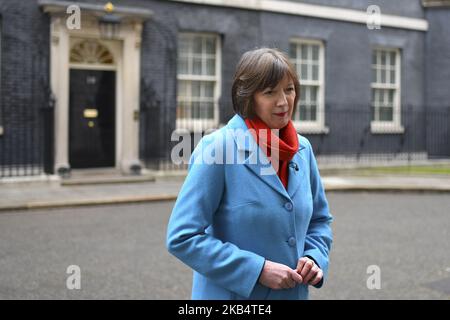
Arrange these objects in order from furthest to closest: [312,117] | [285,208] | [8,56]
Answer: [312,117] < [8,56] < [285,208]

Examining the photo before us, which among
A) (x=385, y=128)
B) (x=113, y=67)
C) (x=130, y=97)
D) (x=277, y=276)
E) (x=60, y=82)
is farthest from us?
(x=385, y=128)

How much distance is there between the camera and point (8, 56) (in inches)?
514

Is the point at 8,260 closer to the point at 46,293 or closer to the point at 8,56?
the point at 46,293

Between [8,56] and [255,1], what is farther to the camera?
[255,1]

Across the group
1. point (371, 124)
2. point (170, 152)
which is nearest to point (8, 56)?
point (170, 152)

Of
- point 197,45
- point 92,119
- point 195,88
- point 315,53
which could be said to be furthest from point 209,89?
point 315,53

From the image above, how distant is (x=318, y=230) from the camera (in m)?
2.41

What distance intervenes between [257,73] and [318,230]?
2.38 feet

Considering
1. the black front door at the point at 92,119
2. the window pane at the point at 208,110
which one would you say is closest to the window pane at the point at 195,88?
the window pane at the point at 208,110

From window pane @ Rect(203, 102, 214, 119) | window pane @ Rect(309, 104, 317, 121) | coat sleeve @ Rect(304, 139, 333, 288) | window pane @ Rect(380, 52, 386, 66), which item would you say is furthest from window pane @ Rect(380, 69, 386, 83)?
coat sleeve @ Rect(304, 139, 333, 288)

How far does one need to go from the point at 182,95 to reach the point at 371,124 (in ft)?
22.0

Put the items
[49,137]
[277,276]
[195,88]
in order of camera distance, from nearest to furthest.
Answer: [277,276] → [49,137] → [195,88]

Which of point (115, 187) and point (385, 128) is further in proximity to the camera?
point (385, 128)

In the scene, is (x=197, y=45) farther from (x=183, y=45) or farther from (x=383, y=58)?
(x=383, y=58)
